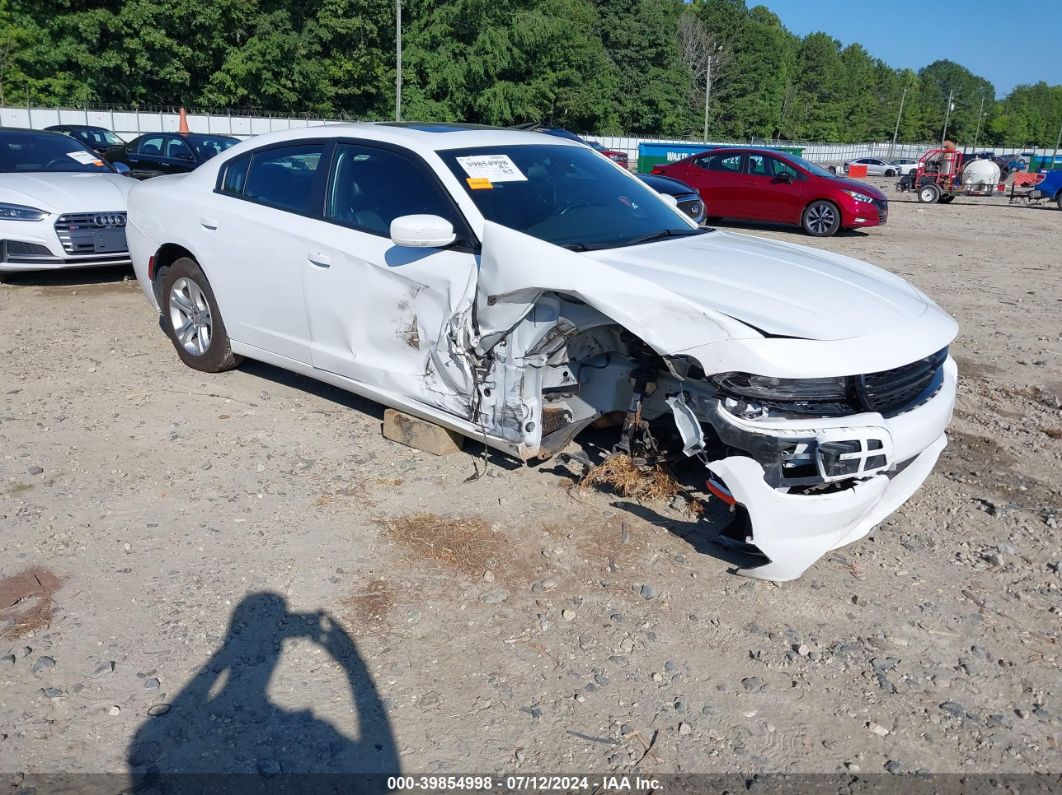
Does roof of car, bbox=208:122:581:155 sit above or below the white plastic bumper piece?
above

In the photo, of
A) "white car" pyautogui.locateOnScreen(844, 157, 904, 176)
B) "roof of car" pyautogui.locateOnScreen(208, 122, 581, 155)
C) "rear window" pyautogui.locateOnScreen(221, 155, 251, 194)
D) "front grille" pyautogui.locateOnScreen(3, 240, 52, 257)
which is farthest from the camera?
"white car" pyautogui.locateOnScreen(844, 157, 904, 176)

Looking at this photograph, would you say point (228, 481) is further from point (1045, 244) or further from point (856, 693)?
point (1045, 244)

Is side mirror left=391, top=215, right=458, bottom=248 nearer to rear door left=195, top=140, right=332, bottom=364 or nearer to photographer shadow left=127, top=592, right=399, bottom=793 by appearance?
rear door left=195, top=140, right=332, bottom=364

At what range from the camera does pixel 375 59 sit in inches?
1941

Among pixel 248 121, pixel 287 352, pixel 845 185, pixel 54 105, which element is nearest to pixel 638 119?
pixel 248 121

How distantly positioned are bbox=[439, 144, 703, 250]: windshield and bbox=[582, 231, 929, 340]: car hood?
0.24 m

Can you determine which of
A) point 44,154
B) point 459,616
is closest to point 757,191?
point 44,154

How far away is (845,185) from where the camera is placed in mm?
16219

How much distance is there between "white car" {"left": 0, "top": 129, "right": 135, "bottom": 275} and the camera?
324 inches

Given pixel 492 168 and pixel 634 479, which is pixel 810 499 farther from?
pixel 492 168

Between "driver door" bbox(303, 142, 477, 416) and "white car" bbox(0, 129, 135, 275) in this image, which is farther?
"white car" bbox(0, 129, 135, 275)

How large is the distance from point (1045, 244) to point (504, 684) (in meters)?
16.2

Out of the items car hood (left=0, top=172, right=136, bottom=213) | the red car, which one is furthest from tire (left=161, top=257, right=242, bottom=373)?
the red car

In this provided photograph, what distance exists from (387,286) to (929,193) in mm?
25984
